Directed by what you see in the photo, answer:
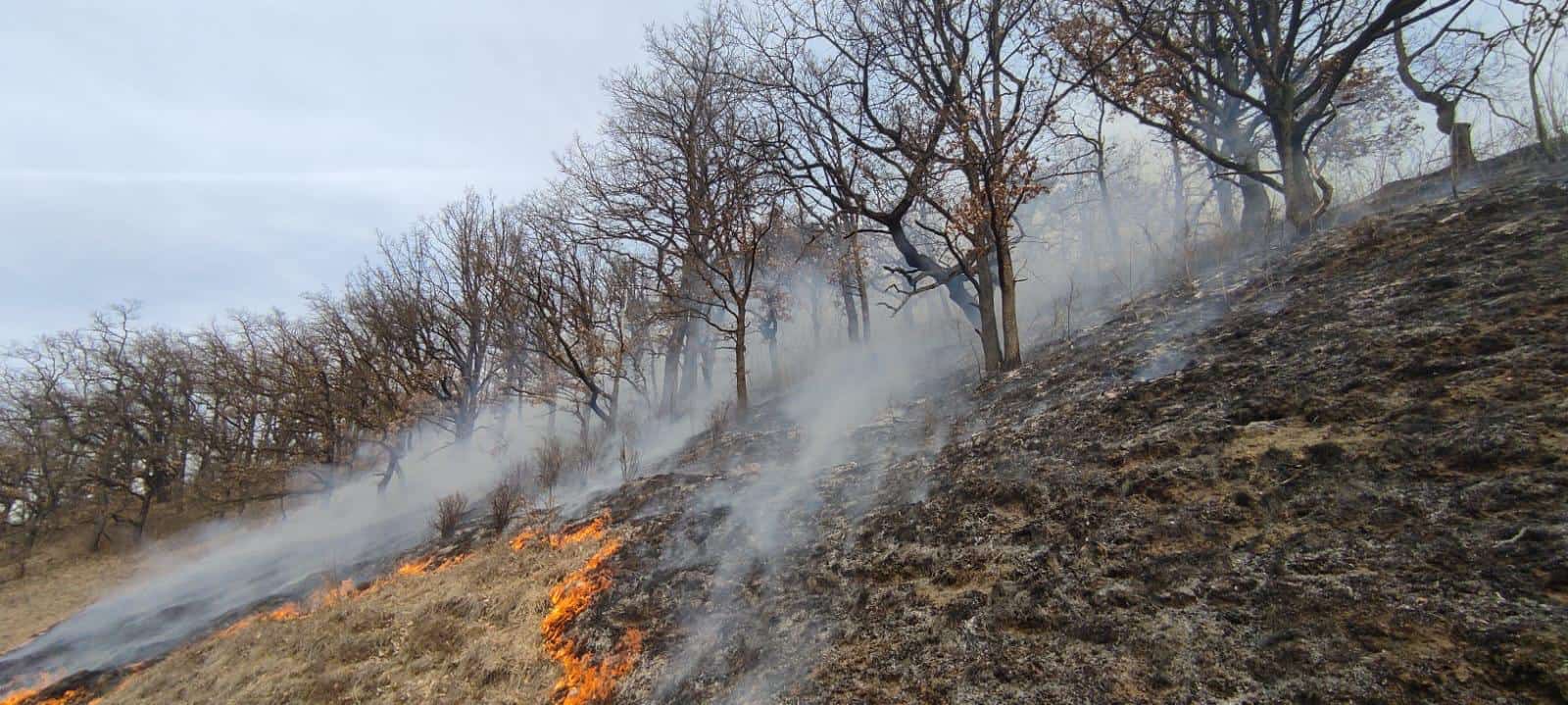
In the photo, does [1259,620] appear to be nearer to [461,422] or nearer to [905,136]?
[905,136]

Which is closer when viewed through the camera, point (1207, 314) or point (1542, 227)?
point (1542, 227)

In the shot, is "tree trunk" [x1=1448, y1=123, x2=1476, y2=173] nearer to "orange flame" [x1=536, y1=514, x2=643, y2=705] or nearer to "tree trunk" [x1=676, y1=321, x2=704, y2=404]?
"orange flame" [x1=536, y1=514, x2=643, y2=705]

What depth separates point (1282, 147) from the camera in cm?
866

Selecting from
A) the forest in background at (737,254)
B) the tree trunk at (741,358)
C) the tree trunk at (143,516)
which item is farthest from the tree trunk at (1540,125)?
the tree trunk at (143,516)

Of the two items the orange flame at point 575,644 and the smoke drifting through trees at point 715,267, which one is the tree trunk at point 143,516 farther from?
the orange flame at point 575,644

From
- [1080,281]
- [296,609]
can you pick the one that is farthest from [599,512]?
[1080,281]

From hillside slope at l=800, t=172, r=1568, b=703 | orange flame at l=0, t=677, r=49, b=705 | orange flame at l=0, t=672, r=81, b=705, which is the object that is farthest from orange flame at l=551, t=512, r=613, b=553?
orange flame at l=0, t=677, r=49, b=705

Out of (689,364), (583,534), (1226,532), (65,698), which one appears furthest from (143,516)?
(1226,532)

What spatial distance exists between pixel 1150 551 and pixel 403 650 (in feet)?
16.2

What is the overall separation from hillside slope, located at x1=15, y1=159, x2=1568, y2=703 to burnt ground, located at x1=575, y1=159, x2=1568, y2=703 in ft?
0.05

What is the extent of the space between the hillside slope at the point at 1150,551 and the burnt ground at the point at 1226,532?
0.6 inches

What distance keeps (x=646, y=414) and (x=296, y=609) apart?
33.2ft

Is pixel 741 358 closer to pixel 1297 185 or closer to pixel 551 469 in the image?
pixel 551 469

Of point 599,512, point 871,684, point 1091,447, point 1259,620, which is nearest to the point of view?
point 1259,620
